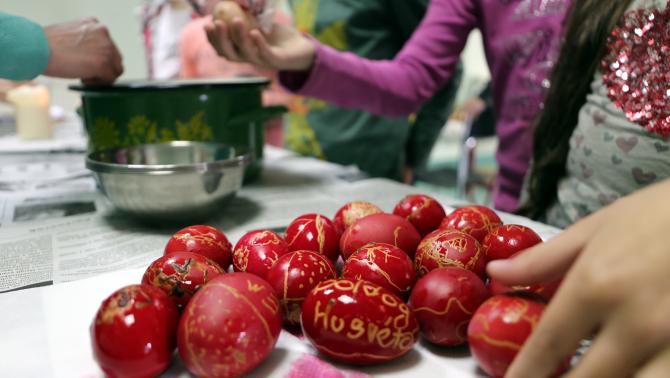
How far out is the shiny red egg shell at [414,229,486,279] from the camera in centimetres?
50

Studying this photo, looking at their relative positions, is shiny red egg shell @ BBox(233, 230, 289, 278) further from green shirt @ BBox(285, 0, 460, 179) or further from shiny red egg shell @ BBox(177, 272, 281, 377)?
green shirt @ BBox(285, 0, 460, 179)

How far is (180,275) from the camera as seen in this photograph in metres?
0.46

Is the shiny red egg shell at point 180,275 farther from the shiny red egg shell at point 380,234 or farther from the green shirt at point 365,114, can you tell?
the green shirt at point 365,114

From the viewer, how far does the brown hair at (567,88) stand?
714 mm

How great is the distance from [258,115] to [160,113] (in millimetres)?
178

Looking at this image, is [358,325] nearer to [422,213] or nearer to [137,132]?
[422,213]

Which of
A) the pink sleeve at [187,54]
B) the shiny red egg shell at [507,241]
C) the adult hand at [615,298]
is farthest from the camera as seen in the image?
the pink sleeve at [187,54]

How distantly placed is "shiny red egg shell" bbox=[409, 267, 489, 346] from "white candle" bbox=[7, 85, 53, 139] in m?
1.40

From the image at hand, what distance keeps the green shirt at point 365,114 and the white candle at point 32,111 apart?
2.28ft

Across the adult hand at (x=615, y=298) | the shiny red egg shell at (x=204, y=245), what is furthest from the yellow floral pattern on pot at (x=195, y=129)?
the adult hand at (x=615, y=298)

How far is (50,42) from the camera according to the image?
822 millimetres

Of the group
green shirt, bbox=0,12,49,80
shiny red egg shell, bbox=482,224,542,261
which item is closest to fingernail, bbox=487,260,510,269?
shiny red egg shell, bbox=482,224,542,261

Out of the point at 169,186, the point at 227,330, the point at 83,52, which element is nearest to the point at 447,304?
the point at 227,330

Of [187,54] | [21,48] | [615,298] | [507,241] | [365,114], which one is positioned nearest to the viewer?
[615,298]
